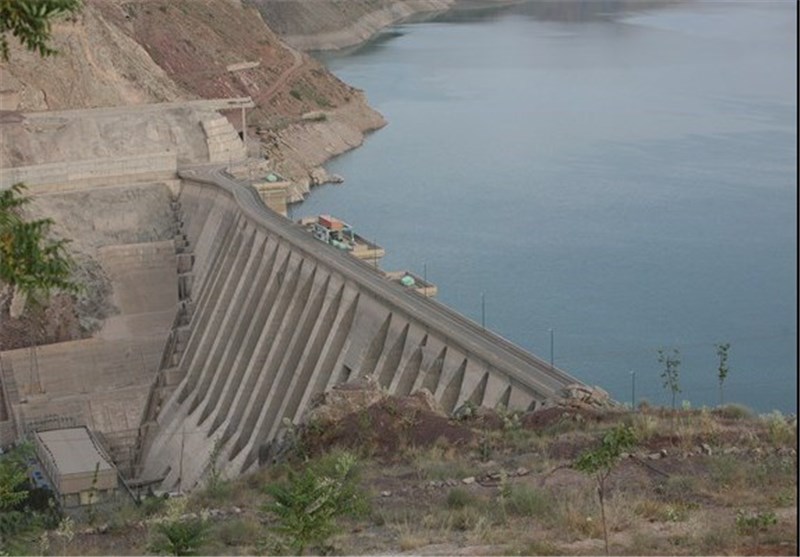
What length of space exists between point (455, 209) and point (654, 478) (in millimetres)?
38967

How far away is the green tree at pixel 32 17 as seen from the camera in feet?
24.0

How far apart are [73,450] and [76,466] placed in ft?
5.59

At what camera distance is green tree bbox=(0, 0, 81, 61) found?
24.0 feet

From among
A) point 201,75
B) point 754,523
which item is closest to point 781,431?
point 754,523

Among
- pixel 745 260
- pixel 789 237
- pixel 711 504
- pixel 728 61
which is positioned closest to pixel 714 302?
pixel 745 260

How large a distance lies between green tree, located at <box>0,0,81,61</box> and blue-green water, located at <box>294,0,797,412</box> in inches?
940

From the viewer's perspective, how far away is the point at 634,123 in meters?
66.4

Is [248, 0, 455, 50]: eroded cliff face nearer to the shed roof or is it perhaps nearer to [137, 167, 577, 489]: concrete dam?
[137, 167, 577, 489]: concrete dam

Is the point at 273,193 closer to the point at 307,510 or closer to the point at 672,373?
the point at 672,373

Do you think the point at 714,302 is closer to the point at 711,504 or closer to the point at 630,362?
the point at 630,362

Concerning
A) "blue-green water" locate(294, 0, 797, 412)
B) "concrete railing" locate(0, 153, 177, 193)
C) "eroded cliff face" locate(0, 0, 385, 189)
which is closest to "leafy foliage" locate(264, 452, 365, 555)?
"blue-green water" locate(294, 0, 797, 412)

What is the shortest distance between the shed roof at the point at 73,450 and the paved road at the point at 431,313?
237 inches

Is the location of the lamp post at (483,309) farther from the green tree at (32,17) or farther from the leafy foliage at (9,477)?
the green tree at (32,17)

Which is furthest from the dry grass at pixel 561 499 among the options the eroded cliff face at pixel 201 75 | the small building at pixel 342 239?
the eroded cliff face at pixel 201 75
